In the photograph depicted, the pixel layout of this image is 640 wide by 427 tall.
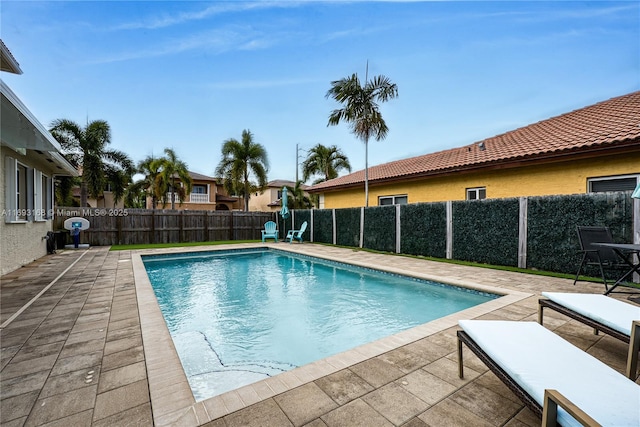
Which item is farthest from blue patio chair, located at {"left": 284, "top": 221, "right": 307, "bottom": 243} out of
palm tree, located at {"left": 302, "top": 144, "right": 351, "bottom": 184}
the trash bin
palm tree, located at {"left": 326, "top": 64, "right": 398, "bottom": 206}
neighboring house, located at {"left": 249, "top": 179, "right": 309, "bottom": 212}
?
neighboring house, located at {"left": 249, "top": 179, "right": 309, "bottom": 212}

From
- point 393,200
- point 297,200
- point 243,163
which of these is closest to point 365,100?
point 393,200

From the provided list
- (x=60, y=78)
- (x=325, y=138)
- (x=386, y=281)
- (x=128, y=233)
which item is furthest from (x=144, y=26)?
(x=325, y=138)

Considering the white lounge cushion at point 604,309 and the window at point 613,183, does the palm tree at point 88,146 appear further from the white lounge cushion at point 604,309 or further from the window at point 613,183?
the window at point 613,183

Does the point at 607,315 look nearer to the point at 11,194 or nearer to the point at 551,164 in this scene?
the point at 551,164

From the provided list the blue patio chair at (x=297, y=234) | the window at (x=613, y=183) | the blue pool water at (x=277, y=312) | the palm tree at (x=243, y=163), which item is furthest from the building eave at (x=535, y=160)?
the palm tree at (x=243, y=163)

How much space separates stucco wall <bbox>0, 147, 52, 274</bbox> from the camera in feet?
22.2

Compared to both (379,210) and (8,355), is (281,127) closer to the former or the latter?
(379,210)

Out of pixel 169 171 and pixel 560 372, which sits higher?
pixel 169 171

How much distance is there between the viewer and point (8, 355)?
2.98 meters

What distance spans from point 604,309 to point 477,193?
8.64m

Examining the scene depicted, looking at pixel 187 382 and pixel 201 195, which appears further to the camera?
pixel 201 195

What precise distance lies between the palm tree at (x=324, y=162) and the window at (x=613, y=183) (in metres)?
20.2

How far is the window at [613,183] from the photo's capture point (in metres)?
7.21

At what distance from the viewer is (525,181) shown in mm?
9281
